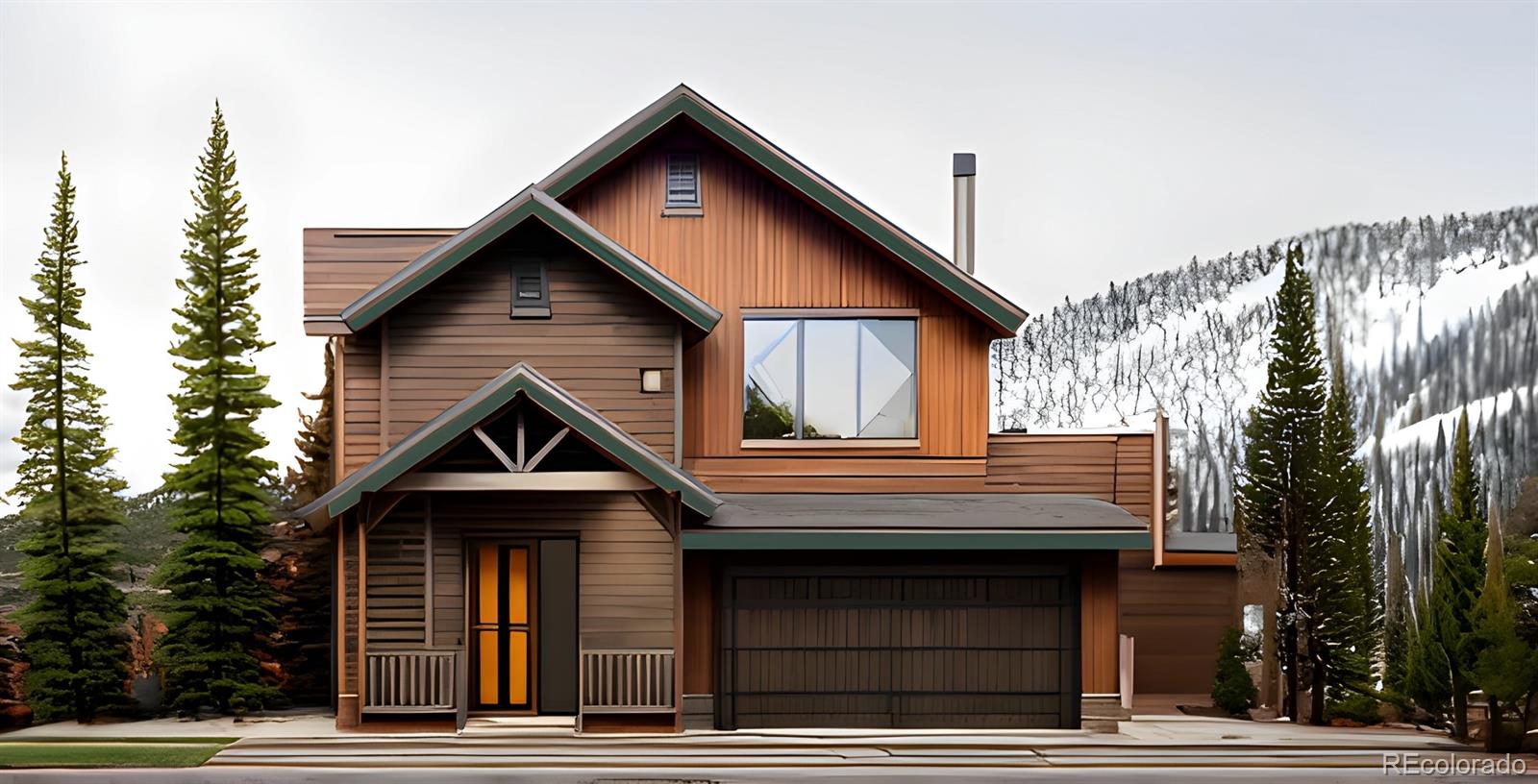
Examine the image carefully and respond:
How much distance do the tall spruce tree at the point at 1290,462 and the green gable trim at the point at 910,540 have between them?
4.30 m

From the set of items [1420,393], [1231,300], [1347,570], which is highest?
[1231,300]

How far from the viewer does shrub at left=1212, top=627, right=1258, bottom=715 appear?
19.0m

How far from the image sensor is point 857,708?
1678 centimetres

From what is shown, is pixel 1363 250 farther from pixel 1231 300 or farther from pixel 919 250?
pixel 919 250

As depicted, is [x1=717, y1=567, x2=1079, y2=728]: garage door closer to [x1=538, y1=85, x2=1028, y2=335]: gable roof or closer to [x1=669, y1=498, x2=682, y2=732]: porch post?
[x1=669, y1=498, x2=682, y2=732]: porch post

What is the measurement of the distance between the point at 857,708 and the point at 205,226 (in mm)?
10702

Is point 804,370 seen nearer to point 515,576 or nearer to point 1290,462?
point 515,576

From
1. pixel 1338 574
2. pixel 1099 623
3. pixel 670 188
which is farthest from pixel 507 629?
pixel 1338 574

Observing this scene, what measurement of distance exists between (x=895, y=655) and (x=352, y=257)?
8.42m

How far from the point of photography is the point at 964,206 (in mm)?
19500

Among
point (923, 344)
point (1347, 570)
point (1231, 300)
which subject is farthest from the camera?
point (1231, 300)

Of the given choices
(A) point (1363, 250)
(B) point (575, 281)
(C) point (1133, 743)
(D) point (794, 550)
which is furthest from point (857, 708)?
(A) point (1363, 250)

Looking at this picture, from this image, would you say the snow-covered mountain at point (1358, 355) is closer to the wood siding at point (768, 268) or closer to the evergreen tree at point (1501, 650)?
the wood siding at point (768, 268)

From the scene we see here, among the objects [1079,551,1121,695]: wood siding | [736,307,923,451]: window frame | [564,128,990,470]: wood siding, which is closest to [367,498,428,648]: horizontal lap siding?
[564,128,990,470]: wood siding
